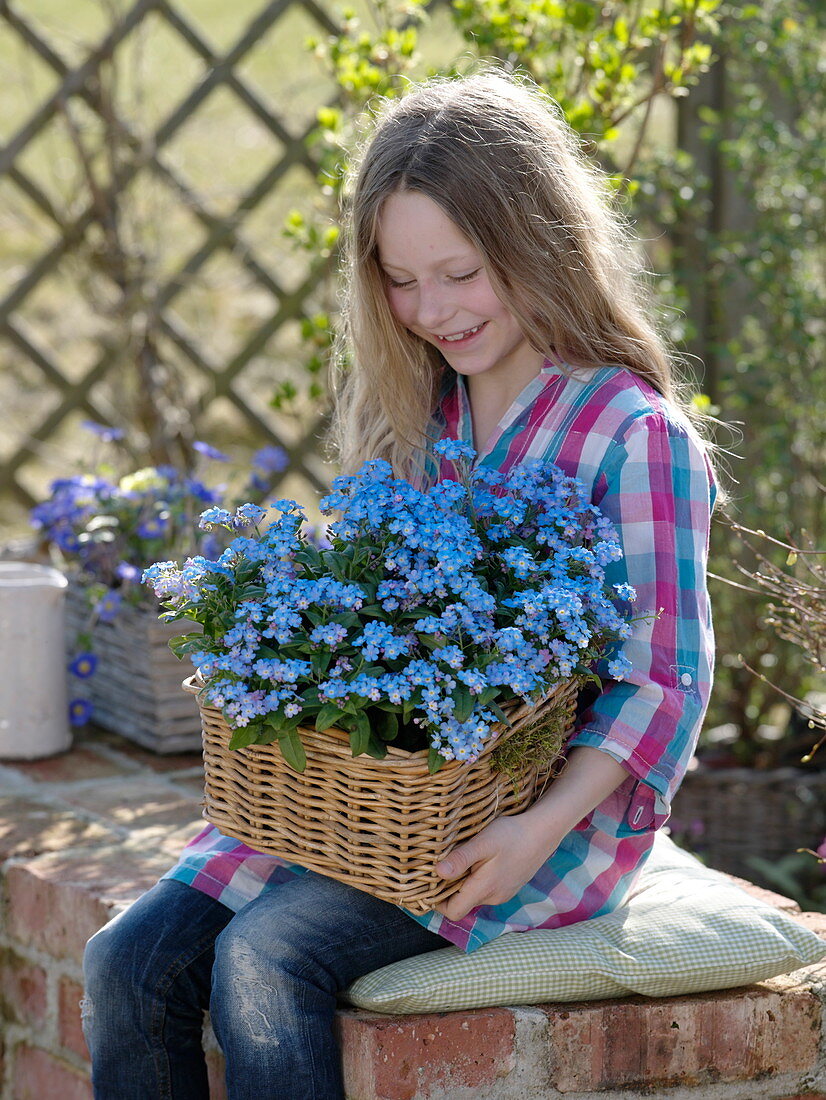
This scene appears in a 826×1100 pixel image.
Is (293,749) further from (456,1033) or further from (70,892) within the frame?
(70,892)

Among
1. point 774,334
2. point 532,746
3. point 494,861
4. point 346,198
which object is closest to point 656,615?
point 532,746

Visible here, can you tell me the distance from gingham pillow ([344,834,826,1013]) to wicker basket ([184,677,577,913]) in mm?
114

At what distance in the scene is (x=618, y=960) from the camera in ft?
4.60

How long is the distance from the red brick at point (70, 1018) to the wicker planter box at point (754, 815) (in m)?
1.35

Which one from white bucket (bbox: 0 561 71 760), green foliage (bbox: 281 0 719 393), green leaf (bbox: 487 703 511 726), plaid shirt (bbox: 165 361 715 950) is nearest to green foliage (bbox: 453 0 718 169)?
green foliage (bbox: 281 0 719 393)

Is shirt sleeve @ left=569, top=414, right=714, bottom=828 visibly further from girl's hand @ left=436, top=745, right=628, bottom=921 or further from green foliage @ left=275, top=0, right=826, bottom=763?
green foliage @ left=275, top=0, right=826, bottom=763

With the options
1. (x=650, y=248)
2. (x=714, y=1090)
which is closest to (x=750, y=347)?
(x=650, y=248)

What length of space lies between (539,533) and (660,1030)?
1.88 ft

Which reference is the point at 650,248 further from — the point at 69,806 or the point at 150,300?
the point at 69,806

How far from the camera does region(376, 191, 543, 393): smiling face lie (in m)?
1.51

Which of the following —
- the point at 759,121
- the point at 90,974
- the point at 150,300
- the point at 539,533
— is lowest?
the point at 90,974

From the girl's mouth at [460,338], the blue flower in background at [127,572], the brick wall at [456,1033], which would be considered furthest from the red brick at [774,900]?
the blue flower in background at [127,572]

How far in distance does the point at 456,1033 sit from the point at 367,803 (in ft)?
1.00

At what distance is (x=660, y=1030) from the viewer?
1435 mm
